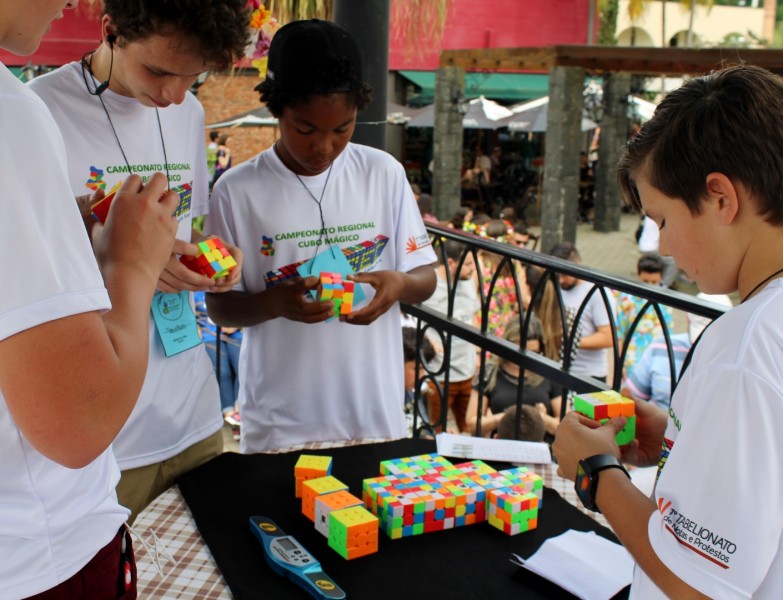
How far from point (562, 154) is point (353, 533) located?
38.4 ft

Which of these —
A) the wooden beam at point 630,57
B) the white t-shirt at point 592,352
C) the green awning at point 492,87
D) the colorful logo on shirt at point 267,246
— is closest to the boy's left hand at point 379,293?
the colorful logo on shirt at point 267,246

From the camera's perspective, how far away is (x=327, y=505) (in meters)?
1.52

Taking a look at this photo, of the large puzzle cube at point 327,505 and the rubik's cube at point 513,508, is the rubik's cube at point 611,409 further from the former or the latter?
the large puzzle cube at point 327,505

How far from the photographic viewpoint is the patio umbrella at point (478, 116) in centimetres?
1598

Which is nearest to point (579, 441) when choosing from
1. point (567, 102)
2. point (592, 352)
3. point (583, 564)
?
point (583, 564)

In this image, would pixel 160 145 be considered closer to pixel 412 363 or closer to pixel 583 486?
pixel 583 486

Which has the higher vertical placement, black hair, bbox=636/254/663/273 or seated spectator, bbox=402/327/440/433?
black hair, bbox=636/254/663/273

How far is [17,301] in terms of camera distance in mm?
848

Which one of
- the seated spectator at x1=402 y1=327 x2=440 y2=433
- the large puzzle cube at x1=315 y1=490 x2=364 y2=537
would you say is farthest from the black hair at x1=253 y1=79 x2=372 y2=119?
the seated spectator at x1=402 y1=327 x2=440 y2=433

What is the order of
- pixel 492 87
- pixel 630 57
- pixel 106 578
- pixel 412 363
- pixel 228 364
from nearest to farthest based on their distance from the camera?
pixel 106 578 → pixel 412 363 → pixel 228 364 → pixel 630 57 → pixel 492 87

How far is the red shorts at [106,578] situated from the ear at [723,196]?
38.8 inches

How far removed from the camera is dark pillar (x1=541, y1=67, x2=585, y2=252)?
12273 mm

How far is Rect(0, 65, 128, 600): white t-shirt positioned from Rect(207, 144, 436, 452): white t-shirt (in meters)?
1.19

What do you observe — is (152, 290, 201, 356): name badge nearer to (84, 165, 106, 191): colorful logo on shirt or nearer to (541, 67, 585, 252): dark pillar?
(84, 165, 106, 191): colorful logo on shirt
